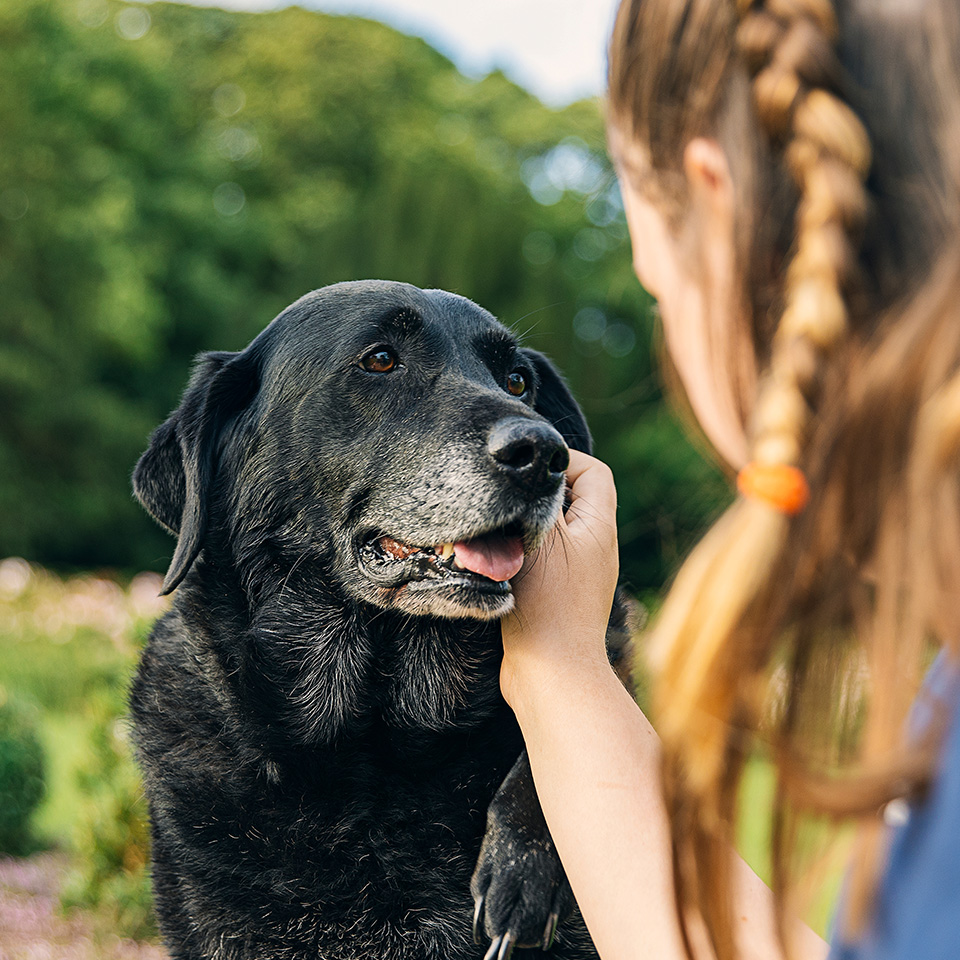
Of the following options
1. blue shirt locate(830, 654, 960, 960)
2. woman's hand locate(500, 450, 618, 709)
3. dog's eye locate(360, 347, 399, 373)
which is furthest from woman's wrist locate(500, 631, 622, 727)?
dog's eye locate(360, 347, 399, 373)

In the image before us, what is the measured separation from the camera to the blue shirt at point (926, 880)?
898 mm

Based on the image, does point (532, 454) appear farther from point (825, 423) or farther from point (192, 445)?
point (825, 423)

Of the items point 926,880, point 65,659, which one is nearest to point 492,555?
point 926,880

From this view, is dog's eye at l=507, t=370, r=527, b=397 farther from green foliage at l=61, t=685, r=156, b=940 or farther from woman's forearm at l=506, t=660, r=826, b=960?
green foliage at l=61, t=685, r=156, b=940

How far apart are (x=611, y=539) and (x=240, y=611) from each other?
101cm

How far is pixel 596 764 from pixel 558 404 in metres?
1.53

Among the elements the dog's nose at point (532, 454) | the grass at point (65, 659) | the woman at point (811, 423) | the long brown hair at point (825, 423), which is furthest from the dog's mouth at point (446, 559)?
the grass at point (65, 659)

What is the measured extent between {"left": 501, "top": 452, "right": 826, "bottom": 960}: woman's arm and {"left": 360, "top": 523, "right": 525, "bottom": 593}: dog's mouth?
0.53 ft

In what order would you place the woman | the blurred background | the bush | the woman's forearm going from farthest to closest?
1. the blurred background
2. the bush
3. the woman's forearm
4. the woman

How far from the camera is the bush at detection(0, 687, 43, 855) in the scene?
6043mm

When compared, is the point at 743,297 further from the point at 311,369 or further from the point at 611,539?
the point at 311,369

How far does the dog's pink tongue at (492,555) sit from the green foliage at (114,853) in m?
3.25

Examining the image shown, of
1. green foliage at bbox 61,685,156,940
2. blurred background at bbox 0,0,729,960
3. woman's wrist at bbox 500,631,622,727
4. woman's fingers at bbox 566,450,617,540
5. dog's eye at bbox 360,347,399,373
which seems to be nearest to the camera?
woman's wrist at bbox 500,631,622,727

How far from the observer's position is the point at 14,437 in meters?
19.9
